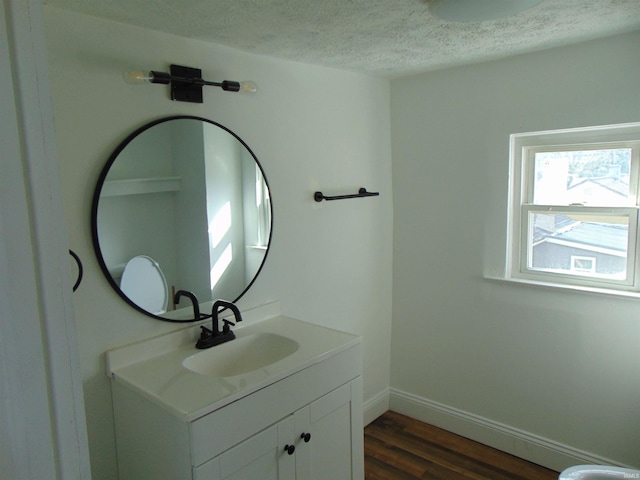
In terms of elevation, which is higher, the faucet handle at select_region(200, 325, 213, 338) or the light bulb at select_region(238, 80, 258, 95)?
the light bulb at select_region(238, 80, 258, 95)

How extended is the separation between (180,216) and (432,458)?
1976 mm

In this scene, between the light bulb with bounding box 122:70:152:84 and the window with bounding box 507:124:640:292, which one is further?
the window with bounding box 507:124:640:292

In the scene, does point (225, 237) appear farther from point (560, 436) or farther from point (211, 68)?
point (560, 436)

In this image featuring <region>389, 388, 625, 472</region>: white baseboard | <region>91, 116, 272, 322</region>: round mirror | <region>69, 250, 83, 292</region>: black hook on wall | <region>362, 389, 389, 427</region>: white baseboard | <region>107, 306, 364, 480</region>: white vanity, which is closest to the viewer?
<region>107, 306, 364, 480</region>: white vanity

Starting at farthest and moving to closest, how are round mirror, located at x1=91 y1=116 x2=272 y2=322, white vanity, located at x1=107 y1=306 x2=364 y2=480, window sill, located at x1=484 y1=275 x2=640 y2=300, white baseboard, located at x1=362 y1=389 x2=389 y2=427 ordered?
white baseboard, located at x1=362 y1=389 x2=389 y2=427 < window sill, located at x1=484 y1=275 x2=640 y2=300 < round mirror, located at x1=91 y1=116 x2=272 y2=322 < white vanity, located at x1=107 y1=306 x2=364 y2=480

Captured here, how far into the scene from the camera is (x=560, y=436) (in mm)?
2512

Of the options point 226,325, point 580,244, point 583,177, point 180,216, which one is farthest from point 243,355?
point 583,177

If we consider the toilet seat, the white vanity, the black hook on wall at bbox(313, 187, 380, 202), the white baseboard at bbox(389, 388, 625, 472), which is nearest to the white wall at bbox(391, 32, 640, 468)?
the white baseboard at bbox(389, 388, 625, 472)

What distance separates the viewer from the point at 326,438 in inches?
76.4

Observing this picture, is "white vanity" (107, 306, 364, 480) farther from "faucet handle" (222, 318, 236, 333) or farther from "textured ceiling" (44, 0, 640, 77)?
"textured ceiling" (44, 0, 640, 77)

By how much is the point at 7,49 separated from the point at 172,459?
140cm

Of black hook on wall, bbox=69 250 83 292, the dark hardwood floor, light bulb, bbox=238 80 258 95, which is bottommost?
the dark hardwood floor

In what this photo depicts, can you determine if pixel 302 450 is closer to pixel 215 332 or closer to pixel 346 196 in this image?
pixel 215 332

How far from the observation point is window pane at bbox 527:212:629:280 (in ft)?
7.64
